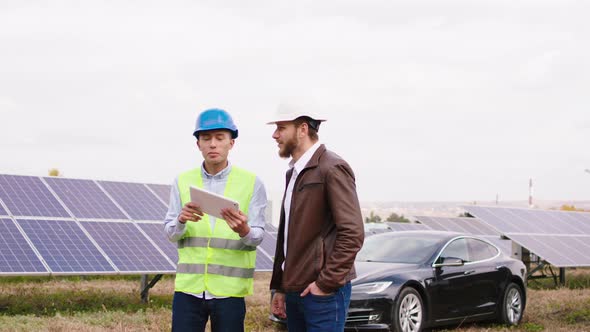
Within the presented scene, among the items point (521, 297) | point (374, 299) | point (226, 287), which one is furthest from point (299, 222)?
point (521, 297)

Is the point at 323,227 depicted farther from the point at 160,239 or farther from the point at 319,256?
the point at 160,239

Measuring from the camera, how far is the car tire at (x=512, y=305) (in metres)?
12.0

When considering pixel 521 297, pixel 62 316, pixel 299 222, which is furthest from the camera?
pixel 521 297

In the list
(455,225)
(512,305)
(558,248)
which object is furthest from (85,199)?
(455,225)

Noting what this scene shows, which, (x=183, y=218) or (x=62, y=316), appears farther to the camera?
(x=62, y=316)

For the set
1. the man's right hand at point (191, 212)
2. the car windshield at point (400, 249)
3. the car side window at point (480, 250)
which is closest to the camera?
the man's right hand at point (191, 212)

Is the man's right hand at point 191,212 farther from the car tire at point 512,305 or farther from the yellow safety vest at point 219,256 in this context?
the car tire at point 512,305

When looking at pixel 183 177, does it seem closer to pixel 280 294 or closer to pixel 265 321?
pixel 280 294

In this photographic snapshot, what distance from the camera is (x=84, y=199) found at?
1389 cm

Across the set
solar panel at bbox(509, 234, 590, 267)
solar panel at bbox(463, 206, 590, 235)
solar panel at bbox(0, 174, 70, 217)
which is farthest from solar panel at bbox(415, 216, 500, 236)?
solar panel at bbox(0, 174, 70, 217)

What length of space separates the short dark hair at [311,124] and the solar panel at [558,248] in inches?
552

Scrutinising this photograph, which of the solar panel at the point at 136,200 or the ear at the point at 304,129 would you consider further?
the solar panel at the point at 136,200

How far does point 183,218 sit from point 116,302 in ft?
27.5

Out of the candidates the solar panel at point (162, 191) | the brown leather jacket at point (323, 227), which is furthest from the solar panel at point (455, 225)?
the brown leather jacket at point (323, 227)
